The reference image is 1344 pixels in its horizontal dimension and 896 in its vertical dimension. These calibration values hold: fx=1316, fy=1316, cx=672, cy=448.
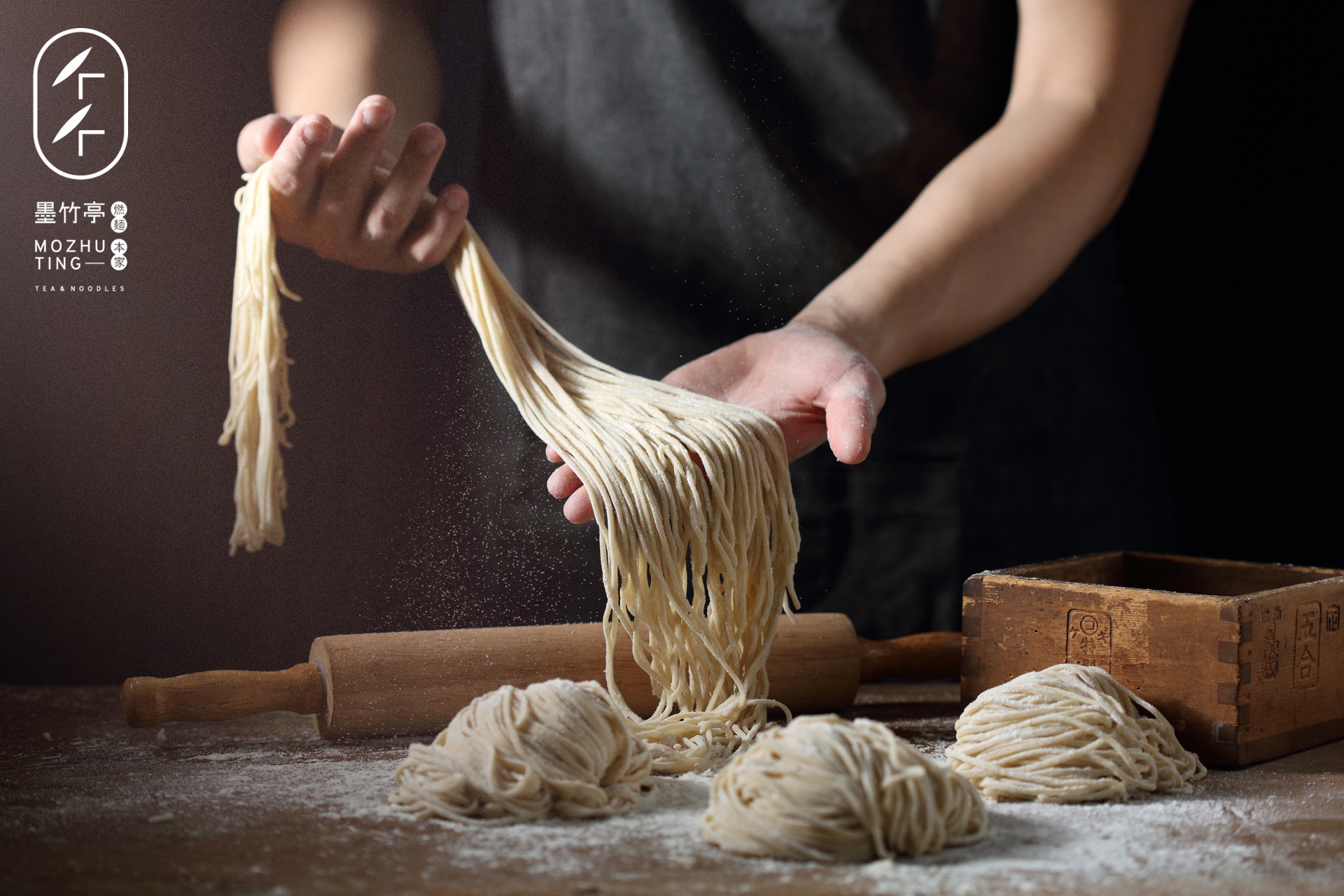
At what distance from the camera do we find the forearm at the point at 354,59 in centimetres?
185

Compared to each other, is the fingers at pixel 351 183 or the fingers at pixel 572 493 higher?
the fingers at pixel 351 183

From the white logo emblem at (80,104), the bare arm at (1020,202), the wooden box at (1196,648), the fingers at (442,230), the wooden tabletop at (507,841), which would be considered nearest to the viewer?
the wooden tabletop at (507,841)

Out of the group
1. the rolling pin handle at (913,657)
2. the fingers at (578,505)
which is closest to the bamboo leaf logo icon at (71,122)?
the fingers at (578,505)

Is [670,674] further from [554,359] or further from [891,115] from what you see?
[891,115]

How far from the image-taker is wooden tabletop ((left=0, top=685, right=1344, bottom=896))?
3.56 feet

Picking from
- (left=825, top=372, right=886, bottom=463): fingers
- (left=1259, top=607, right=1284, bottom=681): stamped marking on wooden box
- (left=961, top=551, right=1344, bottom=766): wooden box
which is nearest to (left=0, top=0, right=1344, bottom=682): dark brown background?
(left=825, top=372, right=886, bottom=463): fingers

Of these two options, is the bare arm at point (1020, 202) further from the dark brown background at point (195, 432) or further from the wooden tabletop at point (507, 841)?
the wooden tabletop at point (507, 841)

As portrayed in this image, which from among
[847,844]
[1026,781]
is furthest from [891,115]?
[847,844]

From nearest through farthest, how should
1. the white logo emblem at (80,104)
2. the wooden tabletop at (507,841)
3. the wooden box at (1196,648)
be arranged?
the wooden tabletop at (507,841) → the wooden box at (1196,648) → the white logo emblem at (80,104)

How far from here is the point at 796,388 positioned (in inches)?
65.7

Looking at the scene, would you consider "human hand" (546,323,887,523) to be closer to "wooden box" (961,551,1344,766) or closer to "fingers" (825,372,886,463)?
"fingers" (825,372,886,463)

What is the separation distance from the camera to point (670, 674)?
1.54 m

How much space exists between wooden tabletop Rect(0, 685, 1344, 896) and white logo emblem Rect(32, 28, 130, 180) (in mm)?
820

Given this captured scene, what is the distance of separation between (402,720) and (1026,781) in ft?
2.33
